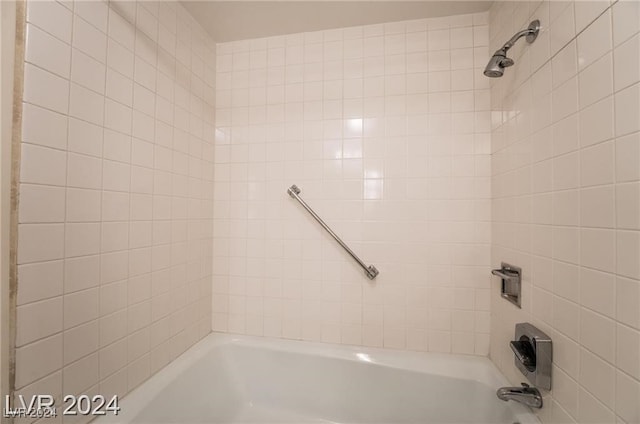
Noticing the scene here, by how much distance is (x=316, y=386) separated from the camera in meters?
1.32

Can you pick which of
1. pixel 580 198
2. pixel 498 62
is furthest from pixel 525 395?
pixel 498 62

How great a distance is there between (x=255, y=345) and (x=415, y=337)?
2.89 ft

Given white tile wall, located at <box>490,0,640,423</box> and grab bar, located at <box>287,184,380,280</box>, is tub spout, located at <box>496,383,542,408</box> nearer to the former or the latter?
white tile wall, located at <box>490,0,640,423</box>

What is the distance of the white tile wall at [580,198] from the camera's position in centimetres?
58

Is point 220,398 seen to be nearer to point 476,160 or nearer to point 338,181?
point 338,181

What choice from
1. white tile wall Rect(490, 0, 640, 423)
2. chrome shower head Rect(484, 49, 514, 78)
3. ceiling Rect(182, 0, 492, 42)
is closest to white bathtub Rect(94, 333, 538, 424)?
white tile wall Rect(490, 0, 640, 423)

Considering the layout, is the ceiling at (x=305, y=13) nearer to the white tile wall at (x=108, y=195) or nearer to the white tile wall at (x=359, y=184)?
the white tile wall at (x=359, y=184)

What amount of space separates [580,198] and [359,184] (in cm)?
86

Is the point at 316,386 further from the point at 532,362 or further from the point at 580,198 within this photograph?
the point at 580,198

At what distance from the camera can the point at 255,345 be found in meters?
1.41

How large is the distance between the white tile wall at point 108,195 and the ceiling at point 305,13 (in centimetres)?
15

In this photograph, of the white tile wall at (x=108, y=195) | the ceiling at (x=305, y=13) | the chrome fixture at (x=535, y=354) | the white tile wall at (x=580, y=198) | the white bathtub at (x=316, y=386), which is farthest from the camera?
the ceiling at (x=305, y=13)

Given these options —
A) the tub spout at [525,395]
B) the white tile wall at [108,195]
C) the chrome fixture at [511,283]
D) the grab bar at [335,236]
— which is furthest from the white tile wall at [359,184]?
the tub spout at [525,395]

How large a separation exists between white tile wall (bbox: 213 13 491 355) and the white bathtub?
0.31 ft
